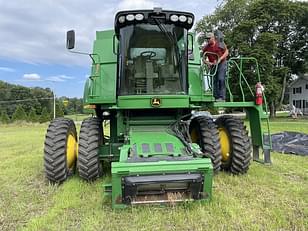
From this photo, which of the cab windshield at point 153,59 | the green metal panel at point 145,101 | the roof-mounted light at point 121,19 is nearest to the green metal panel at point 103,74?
the green metal panel at point 145,101

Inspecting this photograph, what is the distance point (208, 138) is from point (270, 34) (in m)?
34.3

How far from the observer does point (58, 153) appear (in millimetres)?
6133

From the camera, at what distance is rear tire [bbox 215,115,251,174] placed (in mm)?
6777

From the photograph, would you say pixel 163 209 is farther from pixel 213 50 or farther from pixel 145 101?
pixel 213 50

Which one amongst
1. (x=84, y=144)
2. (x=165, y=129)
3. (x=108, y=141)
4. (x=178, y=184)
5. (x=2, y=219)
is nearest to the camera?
(x=2, y=219)

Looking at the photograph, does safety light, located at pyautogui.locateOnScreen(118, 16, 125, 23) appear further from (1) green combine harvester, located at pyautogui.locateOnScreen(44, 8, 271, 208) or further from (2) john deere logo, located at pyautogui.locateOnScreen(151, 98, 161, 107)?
(2) john deere logo, located at pyautogui.locateOnScreen(151, 98, 161, 107)

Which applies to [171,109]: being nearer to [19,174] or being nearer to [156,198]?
[156,198]

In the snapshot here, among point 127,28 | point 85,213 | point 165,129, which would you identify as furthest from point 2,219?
point 127,28

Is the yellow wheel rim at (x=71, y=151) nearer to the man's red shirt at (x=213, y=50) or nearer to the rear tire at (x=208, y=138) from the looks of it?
the rear tire at (x=208, y=138)

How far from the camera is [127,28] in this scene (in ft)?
20.7

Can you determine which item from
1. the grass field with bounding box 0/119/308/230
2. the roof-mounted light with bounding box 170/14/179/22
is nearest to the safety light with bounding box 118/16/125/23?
the roof-mounted light with bounding box 170/14/179/22

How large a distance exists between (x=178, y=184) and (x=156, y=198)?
0.36 meters

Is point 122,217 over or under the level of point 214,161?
under

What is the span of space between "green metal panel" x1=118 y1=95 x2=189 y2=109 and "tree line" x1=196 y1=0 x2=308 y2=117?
3279 centimetres
